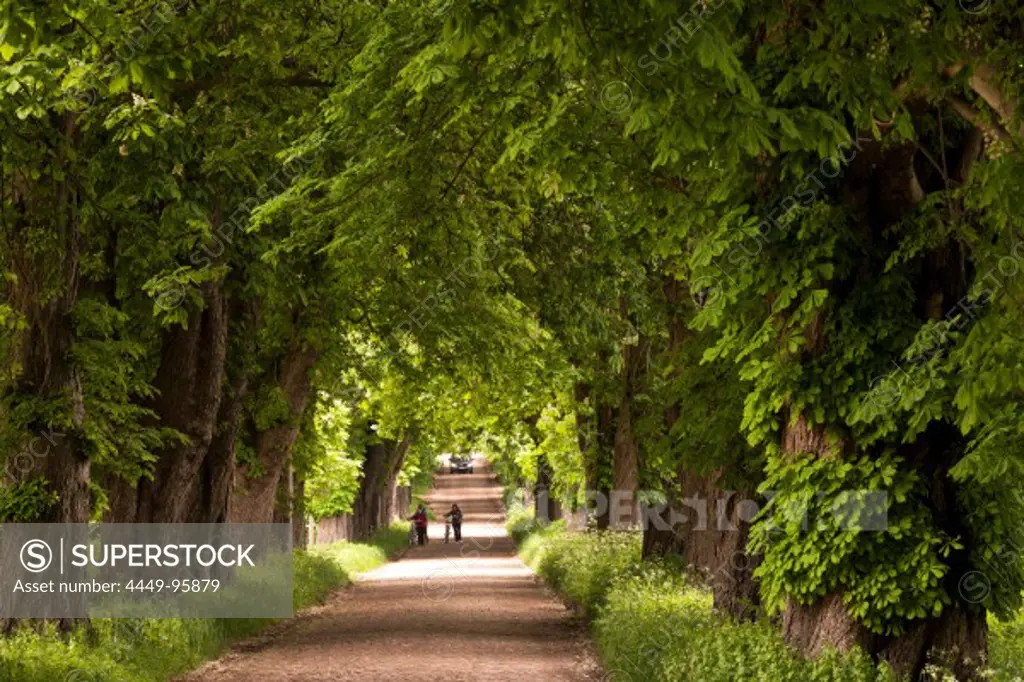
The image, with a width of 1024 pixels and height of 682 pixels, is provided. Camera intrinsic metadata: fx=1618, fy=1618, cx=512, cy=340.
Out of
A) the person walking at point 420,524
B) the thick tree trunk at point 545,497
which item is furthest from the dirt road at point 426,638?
the person walking at point 420,524

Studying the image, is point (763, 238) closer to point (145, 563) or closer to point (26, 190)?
point (26, 190)

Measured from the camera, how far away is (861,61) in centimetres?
1105

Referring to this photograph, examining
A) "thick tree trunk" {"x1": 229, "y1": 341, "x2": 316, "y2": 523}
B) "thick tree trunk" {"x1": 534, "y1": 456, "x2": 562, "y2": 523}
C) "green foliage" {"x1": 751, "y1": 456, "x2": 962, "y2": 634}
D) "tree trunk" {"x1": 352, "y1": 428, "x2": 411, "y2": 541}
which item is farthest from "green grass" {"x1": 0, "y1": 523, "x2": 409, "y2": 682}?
"thick tree trunk" {"x1": 534, "y1": 456, "x2": 562, "y2": 523}

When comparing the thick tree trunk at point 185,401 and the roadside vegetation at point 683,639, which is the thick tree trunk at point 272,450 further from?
the thick tree trunk at point 185,401

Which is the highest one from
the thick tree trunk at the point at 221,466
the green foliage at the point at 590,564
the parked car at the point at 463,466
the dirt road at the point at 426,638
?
the parked car at the point at 463,466

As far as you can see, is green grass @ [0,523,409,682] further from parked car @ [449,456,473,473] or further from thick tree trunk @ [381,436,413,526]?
parked car @ [449,456,473,473]

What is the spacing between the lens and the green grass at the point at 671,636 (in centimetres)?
1238

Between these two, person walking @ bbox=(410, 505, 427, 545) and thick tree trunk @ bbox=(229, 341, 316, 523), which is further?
person walking @ bbox=(410, 505, 427, 545)

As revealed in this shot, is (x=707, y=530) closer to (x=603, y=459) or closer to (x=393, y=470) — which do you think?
(x=603, y=459)

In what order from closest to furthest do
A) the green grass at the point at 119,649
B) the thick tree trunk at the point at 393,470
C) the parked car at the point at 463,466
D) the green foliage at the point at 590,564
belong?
the green grass at the point at 119,649, the green foliage at the point at 590,564, the thick tree trunk at the point at 393,470, the parked car at the point at 463,466

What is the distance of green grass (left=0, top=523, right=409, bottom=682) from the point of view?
14.3 metres

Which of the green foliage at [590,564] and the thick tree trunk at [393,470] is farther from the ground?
the thick tree trunk at [393,470]

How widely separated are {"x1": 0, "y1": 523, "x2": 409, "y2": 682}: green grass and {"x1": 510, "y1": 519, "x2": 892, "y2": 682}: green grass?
196 inches

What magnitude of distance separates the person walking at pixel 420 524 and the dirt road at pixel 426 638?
63.6ft
